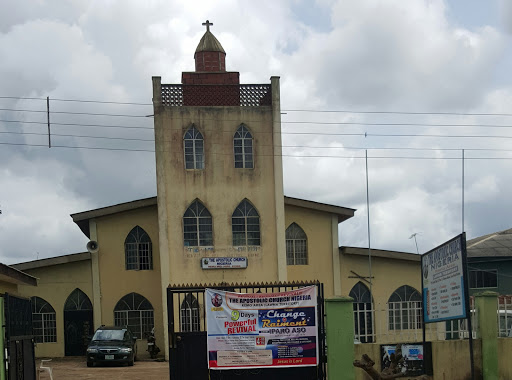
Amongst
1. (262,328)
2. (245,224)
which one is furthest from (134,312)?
(262,328)

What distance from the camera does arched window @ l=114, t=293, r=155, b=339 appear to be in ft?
114

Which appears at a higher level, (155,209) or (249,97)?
(249,97)

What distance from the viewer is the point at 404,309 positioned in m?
35.2

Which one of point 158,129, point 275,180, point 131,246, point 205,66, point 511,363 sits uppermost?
point 205,66

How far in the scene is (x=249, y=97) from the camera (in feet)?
111

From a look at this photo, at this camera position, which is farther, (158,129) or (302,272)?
(302,272)

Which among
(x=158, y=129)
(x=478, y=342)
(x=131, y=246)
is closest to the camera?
(x=478, y=342)

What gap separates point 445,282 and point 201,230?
17969 mm

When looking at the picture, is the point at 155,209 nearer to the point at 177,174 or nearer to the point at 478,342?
the point at 177,174

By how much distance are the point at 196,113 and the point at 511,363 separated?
59.1 ft

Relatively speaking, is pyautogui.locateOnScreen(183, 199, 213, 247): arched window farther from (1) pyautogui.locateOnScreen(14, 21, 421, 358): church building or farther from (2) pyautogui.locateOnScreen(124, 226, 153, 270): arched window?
(2) pyautogui.locateOnScreen(124, 226, 153, 270): arched window

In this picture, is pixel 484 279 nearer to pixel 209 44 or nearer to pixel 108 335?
pixel 209 44

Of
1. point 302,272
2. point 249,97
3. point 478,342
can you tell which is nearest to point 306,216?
point 302,272

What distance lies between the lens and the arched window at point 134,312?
34.7 m
